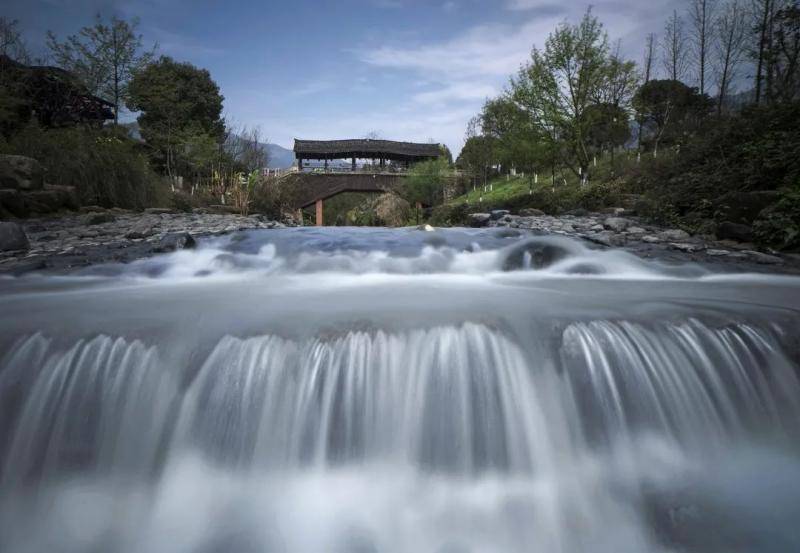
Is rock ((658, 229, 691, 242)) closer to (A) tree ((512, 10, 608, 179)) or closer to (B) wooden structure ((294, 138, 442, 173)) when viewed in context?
(A) tree ((512, 10, 608, 179))

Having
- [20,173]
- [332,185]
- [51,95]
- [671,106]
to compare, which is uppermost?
[671,106]

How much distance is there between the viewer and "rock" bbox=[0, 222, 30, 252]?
6.86 meters

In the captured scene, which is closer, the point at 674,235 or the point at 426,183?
the point at 674,235

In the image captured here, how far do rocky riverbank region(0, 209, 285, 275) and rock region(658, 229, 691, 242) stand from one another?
9.22 meters

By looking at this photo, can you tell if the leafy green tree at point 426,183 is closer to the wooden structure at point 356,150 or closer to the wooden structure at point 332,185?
the wooden structure at point 332,185

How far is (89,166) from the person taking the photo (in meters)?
12.4

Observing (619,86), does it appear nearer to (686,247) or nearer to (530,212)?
(530,212)

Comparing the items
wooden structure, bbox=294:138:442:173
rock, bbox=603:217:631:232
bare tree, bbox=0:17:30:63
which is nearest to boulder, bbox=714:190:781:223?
rock, bbox=603:217:631:232

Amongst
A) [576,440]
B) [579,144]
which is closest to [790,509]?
[576,440]

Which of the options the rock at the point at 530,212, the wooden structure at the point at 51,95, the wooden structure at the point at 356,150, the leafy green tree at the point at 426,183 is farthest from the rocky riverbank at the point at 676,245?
the wooden structure at the point at 356,150

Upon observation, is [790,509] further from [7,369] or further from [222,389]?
[7,369]

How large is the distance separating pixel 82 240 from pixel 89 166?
5824 mm

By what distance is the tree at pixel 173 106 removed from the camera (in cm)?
2742

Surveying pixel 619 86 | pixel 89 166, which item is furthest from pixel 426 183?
pixel 89 166
